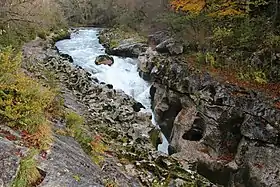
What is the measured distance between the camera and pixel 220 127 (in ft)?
45.0

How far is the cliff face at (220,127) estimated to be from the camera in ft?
38.3

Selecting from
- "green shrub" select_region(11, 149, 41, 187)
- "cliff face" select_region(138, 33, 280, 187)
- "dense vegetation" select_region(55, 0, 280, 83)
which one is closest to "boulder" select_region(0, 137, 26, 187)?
"green shrub" select_region(11, 149, 41, 187)

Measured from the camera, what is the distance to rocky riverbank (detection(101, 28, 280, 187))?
11.7 metres

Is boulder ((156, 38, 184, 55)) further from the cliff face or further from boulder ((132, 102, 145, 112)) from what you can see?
boulder ((132, 102, 145, 112))

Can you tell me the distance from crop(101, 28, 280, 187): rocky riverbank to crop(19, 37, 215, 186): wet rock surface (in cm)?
149

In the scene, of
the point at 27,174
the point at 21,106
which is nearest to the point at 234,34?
the point at 21,106

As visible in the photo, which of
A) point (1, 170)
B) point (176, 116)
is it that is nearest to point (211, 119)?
point (176, 116)

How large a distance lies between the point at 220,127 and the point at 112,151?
4.76 m

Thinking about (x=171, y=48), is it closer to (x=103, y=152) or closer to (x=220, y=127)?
(x=220, y=127)

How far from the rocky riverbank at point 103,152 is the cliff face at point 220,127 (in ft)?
4.60

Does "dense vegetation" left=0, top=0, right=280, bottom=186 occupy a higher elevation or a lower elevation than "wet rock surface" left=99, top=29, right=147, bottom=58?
higher

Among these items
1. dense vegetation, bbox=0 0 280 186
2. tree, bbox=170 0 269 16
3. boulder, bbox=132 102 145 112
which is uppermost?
tree, bbox=170 0 269 16

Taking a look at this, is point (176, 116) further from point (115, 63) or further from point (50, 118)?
point (115, 63)

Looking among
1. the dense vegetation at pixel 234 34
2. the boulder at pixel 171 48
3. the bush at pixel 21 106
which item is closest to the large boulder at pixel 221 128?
the dense vegetation at pixel 234 34
